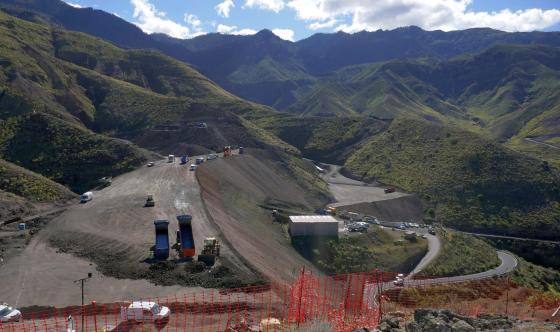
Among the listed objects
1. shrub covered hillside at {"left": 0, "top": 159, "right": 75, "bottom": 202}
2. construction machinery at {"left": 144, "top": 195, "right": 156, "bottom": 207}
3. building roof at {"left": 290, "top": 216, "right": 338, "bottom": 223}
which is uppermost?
shrub covered hillside at {"left": 0, "top": 159, "right": 75, "bottom": 202}

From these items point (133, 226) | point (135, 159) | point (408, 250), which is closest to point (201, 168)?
point (135, 159)

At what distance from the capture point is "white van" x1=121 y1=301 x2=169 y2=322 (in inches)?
1027

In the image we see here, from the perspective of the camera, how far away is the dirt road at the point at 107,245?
32.8 metres

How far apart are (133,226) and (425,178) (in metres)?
64.1

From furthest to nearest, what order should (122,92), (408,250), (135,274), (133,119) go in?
(122,92)
(133,119)
(408,250)
(135,274)

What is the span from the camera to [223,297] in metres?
31.9

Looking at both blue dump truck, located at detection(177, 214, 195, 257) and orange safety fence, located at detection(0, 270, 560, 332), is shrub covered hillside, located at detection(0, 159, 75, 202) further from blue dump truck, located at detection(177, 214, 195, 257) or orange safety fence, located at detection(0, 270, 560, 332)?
orange safety fence, located at detection(0, 270, 560, 332)

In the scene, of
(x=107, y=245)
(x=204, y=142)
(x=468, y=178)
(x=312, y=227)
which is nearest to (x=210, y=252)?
(x=107, y=245)

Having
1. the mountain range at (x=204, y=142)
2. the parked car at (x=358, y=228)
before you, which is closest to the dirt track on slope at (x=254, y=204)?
the parked car at (x=358, y=228)

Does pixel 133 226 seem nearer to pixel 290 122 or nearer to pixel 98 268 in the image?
pixel 98 268

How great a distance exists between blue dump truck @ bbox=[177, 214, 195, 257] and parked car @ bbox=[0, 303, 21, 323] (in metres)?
13.1

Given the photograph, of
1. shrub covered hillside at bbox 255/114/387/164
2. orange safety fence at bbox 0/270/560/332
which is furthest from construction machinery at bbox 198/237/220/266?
shrub covered hillside at bbox 255/114/387/164

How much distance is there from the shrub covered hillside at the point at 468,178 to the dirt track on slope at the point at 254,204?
2455cm

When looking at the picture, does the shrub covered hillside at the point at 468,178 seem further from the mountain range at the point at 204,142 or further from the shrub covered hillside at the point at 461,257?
the shrub covered hillside at the point at 461,257
